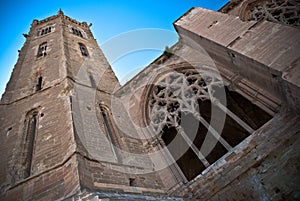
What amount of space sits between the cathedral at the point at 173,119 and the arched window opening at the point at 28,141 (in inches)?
1.0

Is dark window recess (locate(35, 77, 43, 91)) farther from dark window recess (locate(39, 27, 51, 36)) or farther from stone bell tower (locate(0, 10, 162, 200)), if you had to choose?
dark window recess (locate(39, 27, 51, 36))

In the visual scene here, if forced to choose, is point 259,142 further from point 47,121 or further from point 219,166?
point 47,121

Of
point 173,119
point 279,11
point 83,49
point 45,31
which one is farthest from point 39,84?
point 279,11

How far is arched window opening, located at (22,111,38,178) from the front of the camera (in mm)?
5684

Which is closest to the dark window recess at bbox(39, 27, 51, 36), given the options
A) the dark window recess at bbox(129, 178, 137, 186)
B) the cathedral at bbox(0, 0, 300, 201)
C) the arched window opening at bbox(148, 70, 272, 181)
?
the cathedral at bbox(0, 0, 300, 201)

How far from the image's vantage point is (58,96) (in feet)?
25.6

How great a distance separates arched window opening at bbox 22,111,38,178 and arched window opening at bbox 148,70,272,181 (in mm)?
3165

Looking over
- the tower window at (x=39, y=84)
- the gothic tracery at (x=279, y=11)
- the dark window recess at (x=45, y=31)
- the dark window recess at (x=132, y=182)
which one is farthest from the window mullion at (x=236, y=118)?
the dark window recess at (x=45, y=31)

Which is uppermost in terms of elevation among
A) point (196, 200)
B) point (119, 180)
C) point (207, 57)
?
point (207, 57)

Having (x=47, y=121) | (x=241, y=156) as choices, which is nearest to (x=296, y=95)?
(x=241, y=156)

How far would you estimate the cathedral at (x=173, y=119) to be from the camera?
14.8 ft

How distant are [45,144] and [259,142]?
A: 181 inches

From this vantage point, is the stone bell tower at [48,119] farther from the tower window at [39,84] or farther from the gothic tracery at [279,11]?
the gothic tracery at [279,11]

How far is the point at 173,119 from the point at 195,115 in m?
0.73
